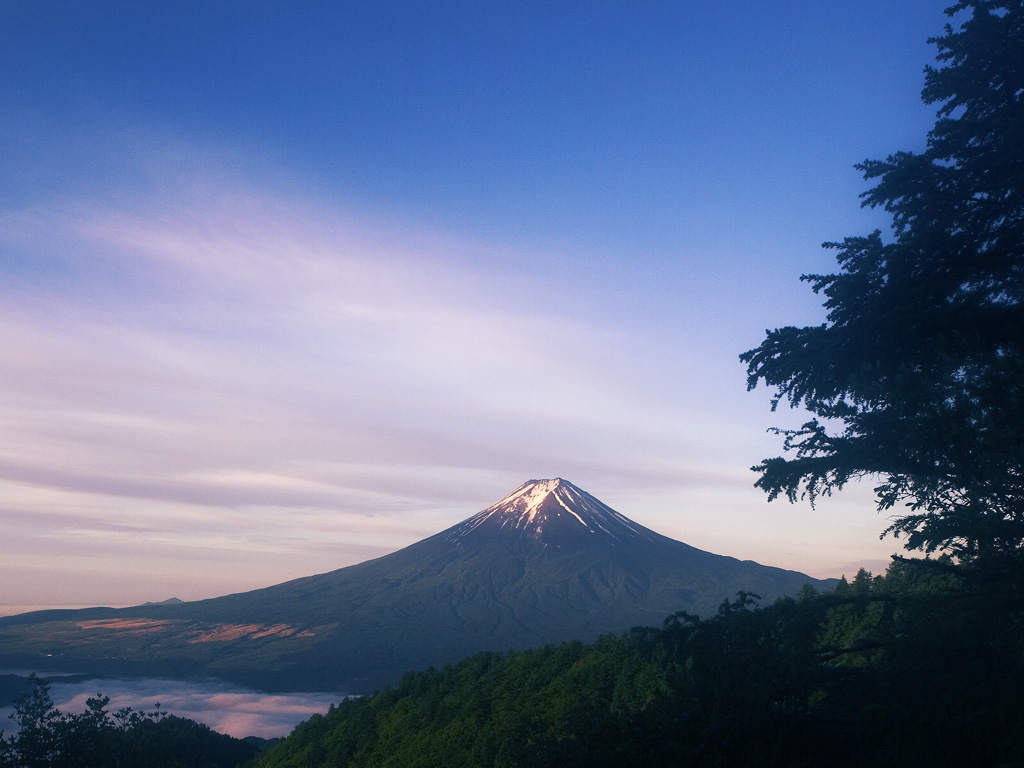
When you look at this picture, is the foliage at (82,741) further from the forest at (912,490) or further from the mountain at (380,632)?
the mountain at (380,632)

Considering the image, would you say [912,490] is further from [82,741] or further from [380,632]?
[380,632]

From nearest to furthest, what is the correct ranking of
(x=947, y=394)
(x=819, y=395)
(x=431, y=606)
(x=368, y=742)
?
(x=947, y=394)
(x=819, y=395)
(x=368, y=742)
(x=431, y=606)

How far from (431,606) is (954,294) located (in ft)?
592

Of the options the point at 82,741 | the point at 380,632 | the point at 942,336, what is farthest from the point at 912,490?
the point at 380,632

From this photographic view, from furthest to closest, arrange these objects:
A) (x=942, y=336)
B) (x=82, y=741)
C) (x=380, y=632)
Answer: (x=380, y=632)
(x=82, y=741)
(x=942, y=336)

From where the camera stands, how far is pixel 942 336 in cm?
1088

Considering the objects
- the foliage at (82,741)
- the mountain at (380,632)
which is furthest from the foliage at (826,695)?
the mountain at (380,632)

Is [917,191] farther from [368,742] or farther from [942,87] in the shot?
[368,742]

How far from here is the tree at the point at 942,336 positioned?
10.0 m

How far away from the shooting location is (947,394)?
34.3 feet

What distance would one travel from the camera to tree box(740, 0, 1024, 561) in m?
10.0

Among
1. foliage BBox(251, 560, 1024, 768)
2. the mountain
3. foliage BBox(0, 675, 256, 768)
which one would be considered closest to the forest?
foliage BBox(251, 560, 1024, 768)

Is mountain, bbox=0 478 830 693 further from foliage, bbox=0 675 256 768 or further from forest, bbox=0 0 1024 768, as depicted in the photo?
forest, bbox=0 0 1024 768

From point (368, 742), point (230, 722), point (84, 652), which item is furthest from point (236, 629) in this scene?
point (368, 742)
